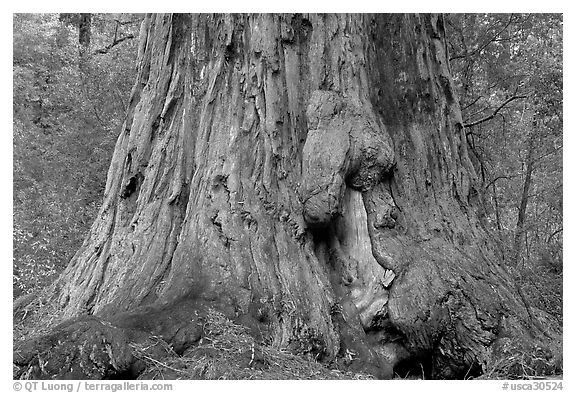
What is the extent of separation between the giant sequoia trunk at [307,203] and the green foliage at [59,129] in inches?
164

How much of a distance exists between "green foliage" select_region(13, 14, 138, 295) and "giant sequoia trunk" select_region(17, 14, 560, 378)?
4171mm

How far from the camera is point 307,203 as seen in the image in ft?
15.7

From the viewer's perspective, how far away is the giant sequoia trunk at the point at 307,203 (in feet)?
14.7

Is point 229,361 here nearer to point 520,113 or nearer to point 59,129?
point 520,113

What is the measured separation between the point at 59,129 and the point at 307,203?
30.3ft

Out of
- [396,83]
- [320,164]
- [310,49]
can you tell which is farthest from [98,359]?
[396,83]

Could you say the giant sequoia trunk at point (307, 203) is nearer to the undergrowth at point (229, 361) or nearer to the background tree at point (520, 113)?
Answer: the undergrowth at point (229, 361)

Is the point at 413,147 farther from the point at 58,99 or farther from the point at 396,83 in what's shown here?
the point at 58,99

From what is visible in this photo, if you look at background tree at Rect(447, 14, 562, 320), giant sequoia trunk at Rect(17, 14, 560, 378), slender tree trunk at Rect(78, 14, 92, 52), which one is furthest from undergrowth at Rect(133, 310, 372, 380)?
slender tree trunk at Rect(78, 14, 92, 52)

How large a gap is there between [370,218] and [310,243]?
24.7 inches

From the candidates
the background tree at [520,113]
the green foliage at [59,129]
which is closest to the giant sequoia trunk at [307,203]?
the background tree at [520,113]

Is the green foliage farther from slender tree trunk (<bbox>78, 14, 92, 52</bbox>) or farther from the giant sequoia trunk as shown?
the giant sequoia trunk

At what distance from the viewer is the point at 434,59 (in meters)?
5.96

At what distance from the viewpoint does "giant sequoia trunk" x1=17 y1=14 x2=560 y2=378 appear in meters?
4.48
